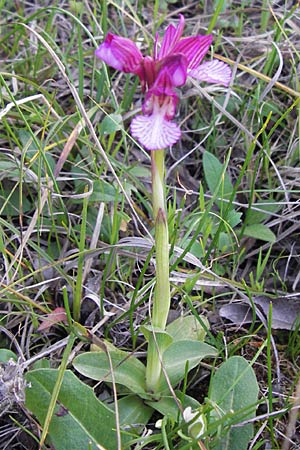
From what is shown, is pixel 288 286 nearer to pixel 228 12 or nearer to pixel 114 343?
pixel 114 343

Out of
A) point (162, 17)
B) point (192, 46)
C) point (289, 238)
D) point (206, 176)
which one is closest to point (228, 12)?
point (162, 17)

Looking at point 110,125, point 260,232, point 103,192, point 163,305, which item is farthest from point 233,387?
point 110,125

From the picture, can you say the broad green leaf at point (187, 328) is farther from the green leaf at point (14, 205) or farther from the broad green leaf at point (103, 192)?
the green leaf at point (14, 205)

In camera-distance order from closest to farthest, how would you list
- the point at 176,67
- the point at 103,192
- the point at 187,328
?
the point at 176,67, the point at 187,328, the point at 103,192

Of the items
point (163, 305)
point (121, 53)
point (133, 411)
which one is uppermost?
point (121, 53)

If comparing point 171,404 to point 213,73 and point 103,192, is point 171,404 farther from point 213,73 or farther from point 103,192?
point 213,73

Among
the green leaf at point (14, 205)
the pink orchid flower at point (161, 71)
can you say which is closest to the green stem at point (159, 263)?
the pink orchid flower at point (161, 71)
